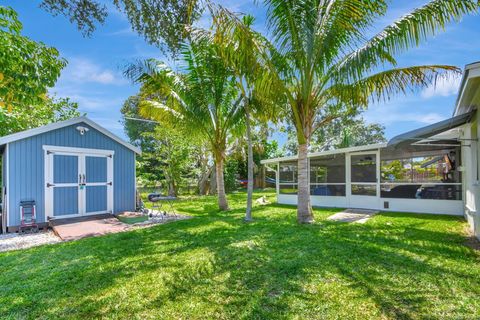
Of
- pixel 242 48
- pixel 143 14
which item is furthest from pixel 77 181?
pixel 242 48

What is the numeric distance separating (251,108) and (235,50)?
103 inches

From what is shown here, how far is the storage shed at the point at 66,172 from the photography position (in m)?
7.45

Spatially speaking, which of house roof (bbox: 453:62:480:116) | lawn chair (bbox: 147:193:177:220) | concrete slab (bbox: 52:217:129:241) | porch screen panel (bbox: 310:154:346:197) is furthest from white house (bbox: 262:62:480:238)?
concrete slab (bbox: 52:217:129:241)

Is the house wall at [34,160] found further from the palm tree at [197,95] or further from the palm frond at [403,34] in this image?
the palm frond at [403,34]

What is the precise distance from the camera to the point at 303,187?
764cm

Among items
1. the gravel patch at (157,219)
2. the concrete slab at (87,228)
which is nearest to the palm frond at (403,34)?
the gravel patch at (157,219)

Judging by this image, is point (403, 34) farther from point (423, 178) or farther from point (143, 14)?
point (143, 14)

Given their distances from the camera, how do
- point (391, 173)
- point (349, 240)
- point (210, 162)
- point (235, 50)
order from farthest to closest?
point (210, 162)
point (391, 173)
point (235, 50)
point (349, 240)

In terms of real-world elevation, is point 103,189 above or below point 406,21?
below

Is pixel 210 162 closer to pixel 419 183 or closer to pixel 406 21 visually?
pixel 419 183

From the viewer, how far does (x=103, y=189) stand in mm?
9281

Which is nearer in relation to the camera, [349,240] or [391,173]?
[349,240]

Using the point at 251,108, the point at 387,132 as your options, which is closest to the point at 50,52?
the point at 251,108

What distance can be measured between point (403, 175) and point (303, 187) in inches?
190
